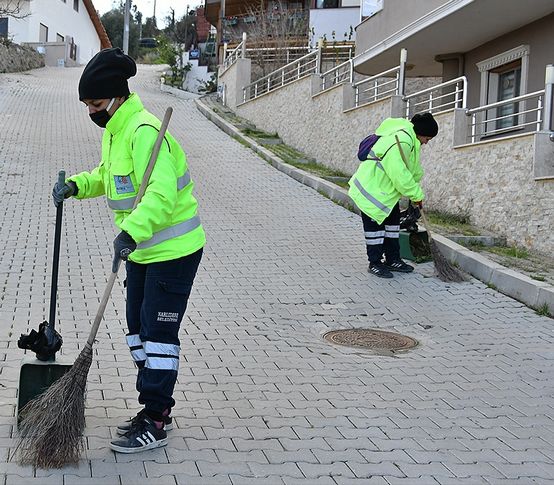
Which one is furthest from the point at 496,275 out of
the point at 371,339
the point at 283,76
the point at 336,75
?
the point at 283,76

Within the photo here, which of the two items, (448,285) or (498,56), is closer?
(448,285)

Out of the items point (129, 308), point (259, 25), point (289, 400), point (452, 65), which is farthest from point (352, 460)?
point (259, 25)

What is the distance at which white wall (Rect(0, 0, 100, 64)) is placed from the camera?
4375 centimetres

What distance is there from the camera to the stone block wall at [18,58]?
116 feet

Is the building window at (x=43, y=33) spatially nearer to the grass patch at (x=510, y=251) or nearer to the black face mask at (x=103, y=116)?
the grass patch at (x=510, y=251)

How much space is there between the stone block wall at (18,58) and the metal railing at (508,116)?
24.6 metres

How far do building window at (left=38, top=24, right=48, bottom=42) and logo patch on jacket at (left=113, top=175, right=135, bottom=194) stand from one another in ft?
146

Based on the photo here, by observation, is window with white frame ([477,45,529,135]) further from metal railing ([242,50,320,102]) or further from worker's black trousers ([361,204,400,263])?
metal railing ([242,50,320,102])

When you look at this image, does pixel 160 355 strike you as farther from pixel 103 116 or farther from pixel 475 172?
pixel 475 172

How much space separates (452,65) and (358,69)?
9.00 feet

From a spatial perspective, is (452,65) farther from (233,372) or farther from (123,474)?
(123,474)

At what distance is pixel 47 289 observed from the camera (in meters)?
7.73

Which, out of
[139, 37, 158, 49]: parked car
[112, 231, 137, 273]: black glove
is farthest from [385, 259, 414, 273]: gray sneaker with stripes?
[139, 37, 158, 49]: parked car

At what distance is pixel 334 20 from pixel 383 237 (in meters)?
22.4
